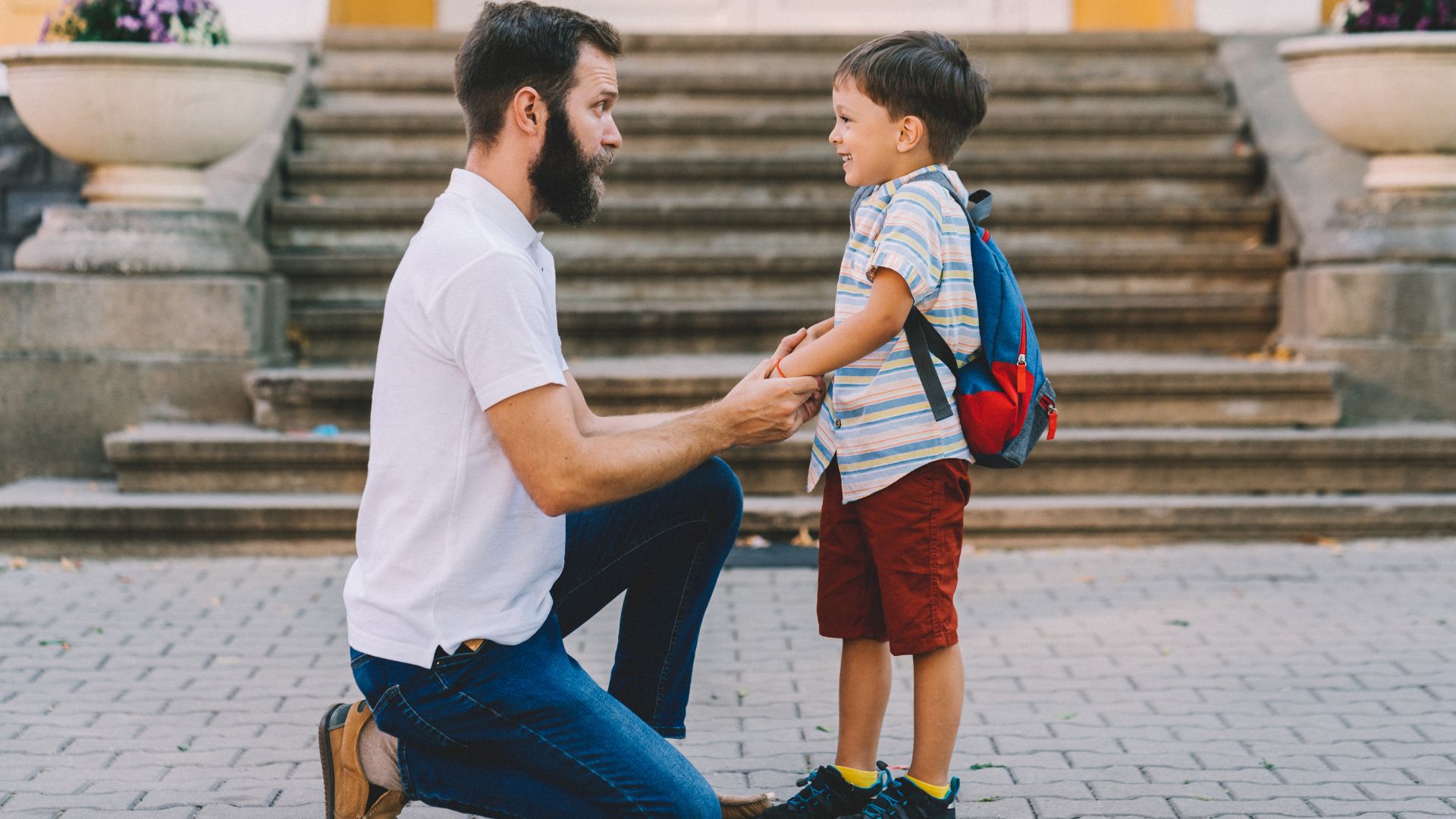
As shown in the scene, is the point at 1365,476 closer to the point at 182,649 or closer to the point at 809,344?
the point at 809,344

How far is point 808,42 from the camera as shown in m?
9.05

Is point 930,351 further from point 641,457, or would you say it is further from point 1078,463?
point 1078,463

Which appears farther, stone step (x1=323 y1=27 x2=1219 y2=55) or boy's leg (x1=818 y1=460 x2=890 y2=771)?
stone step (x1=323 y1=27 x2=1219 y2=55)

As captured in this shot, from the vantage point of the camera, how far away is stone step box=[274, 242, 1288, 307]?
7.44 metres

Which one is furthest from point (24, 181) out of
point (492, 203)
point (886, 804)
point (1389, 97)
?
point (1389, 97)

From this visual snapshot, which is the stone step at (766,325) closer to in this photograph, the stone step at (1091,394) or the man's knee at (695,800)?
the stone step at (1091,394)

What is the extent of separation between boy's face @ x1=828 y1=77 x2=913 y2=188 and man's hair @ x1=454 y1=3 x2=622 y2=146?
1.94 feet

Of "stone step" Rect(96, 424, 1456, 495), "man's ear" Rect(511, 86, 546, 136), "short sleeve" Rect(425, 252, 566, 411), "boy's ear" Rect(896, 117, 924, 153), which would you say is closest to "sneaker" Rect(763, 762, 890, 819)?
"short sleeve" Rect(425, 252, 566, 411)

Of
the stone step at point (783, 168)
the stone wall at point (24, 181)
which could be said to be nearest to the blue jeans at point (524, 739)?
the stone step at point (783, 168)

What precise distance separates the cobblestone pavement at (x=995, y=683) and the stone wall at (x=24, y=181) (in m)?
2.59

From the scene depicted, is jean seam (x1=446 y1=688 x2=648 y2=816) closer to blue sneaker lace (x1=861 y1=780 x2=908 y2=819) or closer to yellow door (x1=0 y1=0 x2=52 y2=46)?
blue sneaker lace (x1=861 y1=780 x2=908 y2=819)

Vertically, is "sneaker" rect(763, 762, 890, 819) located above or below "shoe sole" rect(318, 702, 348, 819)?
below

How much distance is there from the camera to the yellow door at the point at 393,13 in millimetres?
10641

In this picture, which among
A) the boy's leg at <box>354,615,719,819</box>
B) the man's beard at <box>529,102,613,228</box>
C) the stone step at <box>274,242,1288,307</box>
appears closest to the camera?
the boy's leg at <box>354,615,719,819</box>
